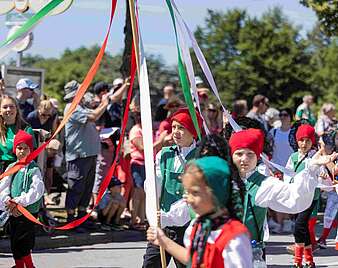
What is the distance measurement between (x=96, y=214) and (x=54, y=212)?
34.8 inches

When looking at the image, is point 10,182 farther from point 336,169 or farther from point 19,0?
point 19,0

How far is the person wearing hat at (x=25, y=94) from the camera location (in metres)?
10.5

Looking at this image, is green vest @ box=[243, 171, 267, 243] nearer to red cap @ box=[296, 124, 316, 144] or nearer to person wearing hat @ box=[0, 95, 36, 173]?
red cap @ box=[296, 124, 316, 144]

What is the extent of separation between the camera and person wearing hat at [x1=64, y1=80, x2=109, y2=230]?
10219 millimetres

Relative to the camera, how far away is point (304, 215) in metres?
9.05

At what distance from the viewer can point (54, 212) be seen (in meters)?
12.0

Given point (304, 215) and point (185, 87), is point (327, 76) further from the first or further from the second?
point (185, 87)

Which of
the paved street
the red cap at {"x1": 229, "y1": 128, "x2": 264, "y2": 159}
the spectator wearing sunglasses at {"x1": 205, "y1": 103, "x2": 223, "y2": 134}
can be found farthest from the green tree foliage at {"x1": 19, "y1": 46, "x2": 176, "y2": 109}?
the red cap at {"x1": 229, "y1": 128, "x2": 264, "y2": 159}

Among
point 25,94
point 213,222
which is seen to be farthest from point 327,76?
point 213,222

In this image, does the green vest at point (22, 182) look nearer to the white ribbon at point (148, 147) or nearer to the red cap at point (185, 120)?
the red cap at point (185, 120)

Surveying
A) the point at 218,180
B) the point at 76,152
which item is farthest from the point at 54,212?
the point at 218,180

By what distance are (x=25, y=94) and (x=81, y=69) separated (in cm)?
8058

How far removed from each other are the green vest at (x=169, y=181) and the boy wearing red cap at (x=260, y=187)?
85 centimetres

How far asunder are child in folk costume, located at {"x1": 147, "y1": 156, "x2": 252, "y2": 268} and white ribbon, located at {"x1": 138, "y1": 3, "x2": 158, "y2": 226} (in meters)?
0.41
